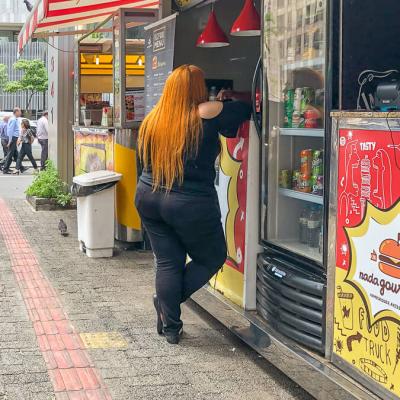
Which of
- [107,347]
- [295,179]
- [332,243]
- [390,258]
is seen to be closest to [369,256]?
[390,258]

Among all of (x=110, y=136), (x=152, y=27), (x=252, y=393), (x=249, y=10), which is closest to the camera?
(x=252, y=393)

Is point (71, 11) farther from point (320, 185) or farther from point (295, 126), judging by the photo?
point (320, 185)

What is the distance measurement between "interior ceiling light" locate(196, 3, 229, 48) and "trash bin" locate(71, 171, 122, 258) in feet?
6.56

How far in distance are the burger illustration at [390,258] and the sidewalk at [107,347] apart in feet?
3.96

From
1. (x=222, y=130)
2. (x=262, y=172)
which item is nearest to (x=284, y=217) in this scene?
(x=262, y=172)

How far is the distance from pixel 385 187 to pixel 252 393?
5.19ft

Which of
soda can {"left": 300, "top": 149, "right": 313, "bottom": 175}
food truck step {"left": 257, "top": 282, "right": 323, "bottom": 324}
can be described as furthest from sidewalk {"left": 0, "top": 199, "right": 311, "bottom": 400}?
soda can {"left": 300, "top": 149, "right": 313, "bottom": 175}

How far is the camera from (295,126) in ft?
14.3

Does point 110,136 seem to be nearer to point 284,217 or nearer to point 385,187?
point 284,217

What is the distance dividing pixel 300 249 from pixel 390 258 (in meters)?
1.15

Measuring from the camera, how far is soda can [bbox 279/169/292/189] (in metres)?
4.54

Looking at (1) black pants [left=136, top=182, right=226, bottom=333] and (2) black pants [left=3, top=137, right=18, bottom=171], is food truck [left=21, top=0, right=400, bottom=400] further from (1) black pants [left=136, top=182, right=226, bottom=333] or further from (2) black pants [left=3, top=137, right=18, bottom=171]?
(2) black pants [left=3, top=137, right=18, bottom=171]

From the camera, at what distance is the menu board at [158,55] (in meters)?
6.36

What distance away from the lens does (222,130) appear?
4.66m
